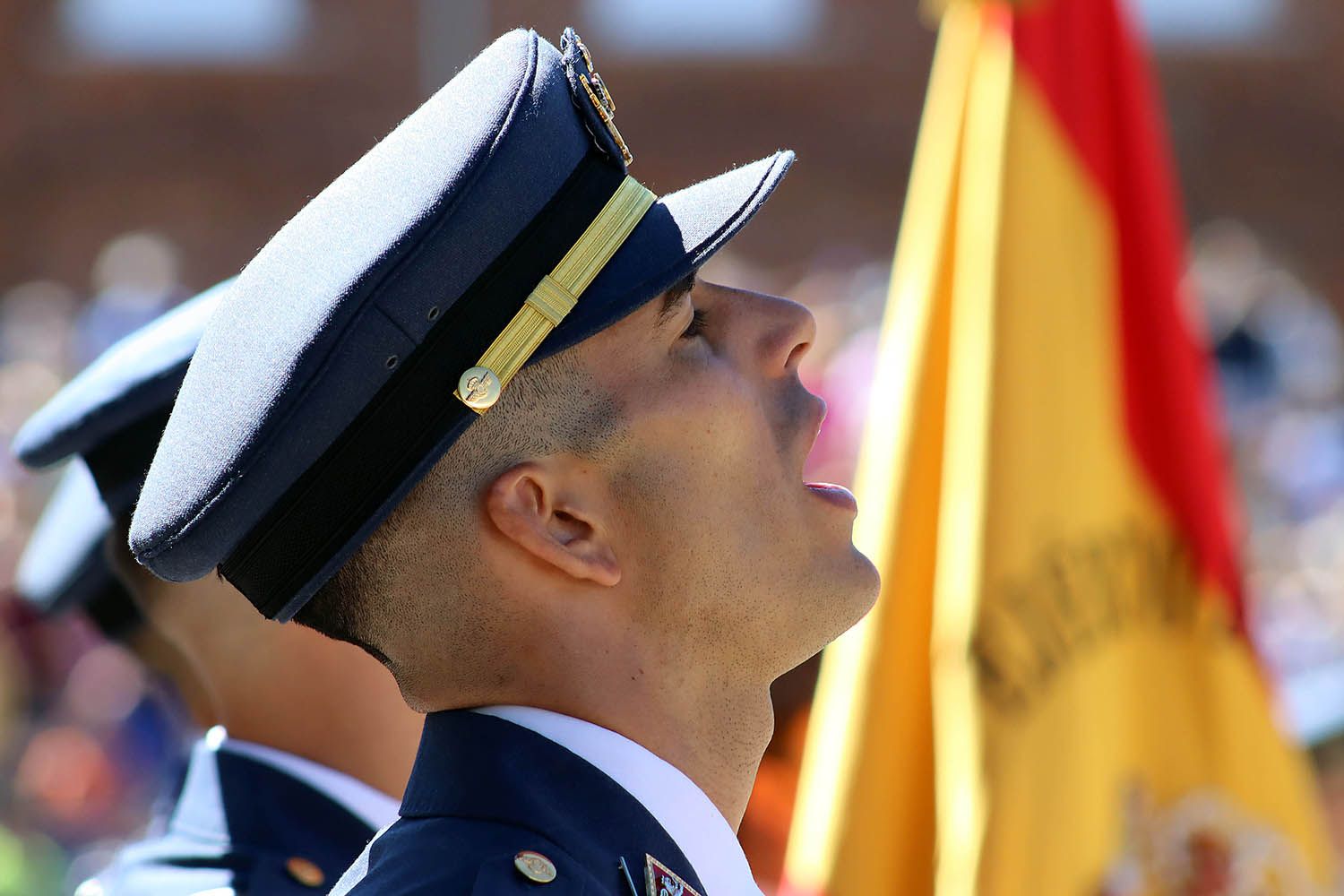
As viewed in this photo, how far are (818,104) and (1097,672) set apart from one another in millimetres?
15087

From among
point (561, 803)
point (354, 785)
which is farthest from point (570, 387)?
point (354, 785)

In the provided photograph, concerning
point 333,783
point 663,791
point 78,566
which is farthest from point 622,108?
point 663,791

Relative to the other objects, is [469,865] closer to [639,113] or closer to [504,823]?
[504,823]

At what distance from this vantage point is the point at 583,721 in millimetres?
1513

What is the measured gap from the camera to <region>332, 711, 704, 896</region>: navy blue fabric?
1385 mm

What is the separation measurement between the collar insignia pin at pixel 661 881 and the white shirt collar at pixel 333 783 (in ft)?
2.65

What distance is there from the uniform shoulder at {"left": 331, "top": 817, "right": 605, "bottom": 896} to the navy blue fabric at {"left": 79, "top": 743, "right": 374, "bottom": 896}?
66 cm

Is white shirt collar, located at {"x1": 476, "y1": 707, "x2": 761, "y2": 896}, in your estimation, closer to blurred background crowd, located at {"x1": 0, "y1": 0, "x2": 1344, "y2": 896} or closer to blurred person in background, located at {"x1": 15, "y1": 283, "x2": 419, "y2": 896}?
blurred person in background, located at {"x1": 15, "y1": 283, "x2": 419, "y2": 896}

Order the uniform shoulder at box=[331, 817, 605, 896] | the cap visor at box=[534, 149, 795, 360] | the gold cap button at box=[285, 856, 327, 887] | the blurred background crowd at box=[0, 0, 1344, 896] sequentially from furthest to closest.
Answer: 1. the blurred background crowd at box=[0, 0, 1344, 896]
2. the gold cap button at box=[285, 856, 327, 887]
3. the cap visor at box=[534, 149, 795, 360]
4. the uniform shoulder at box=[331, 817, 605, 896]

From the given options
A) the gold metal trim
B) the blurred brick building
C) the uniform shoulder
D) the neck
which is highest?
the blurred brick building

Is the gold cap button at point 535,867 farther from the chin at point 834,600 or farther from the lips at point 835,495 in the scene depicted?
the lips at point 835,495

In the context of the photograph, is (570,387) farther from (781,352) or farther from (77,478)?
(77,478)

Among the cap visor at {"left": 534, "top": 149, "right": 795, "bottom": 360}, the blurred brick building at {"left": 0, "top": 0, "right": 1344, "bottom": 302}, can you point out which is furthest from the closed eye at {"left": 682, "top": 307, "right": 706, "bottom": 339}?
the blurred brick building at {"left": 0, "top": 0, "right": 1344, "bottom": 302}

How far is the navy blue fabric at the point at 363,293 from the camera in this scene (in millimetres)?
1412
